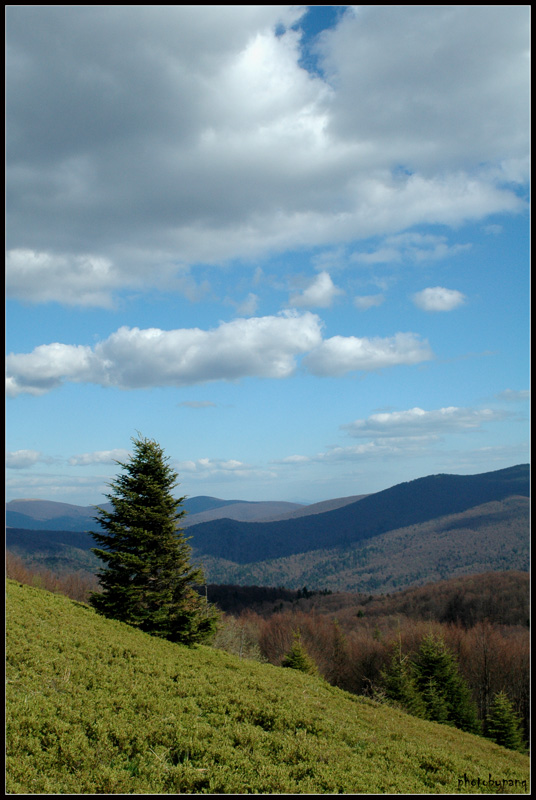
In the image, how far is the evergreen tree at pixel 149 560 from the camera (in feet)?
70.5

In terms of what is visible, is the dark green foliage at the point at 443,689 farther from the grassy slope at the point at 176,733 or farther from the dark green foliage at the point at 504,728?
the grassy slope at the point at 176,733

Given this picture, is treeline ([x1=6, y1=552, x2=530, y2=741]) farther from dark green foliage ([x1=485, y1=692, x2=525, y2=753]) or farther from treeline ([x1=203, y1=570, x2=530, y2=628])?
dark green foliage ([x1=485, y1=692, x2=525, y2=753])

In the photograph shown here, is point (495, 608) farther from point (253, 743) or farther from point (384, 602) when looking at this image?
point (253, 743)

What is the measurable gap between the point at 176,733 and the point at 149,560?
1315 cm

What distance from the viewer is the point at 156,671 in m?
14.5

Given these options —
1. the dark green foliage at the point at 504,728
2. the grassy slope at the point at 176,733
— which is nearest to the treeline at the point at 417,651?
the dark green foliage at the point at 504,728

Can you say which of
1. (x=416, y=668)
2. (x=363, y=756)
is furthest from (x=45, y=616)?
(x=416, y=668)

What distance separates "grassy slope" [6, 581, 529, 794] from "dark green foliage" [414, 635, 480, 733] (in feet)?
97.2

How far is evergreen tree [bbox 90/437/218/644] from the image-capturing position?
846 inches

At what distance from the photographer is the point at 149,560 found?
22562 mm

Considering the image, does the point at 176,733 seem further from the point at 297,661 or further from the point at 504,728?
the point at 504,728

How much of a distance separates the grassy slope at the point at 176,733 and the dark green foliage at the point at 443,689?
97.2 feet

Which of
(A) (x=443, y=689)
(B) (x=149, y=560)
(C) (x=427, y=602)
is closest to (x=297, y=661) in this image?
(A) (x=443, y=689)

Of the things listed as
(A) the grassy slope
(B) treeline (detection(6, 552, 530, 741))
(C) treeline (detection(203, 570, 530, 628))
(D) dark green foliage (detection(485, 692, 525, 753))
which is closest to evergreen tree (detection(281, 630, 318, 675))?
(B) treeline (detection(6, 552, 530, 741))
